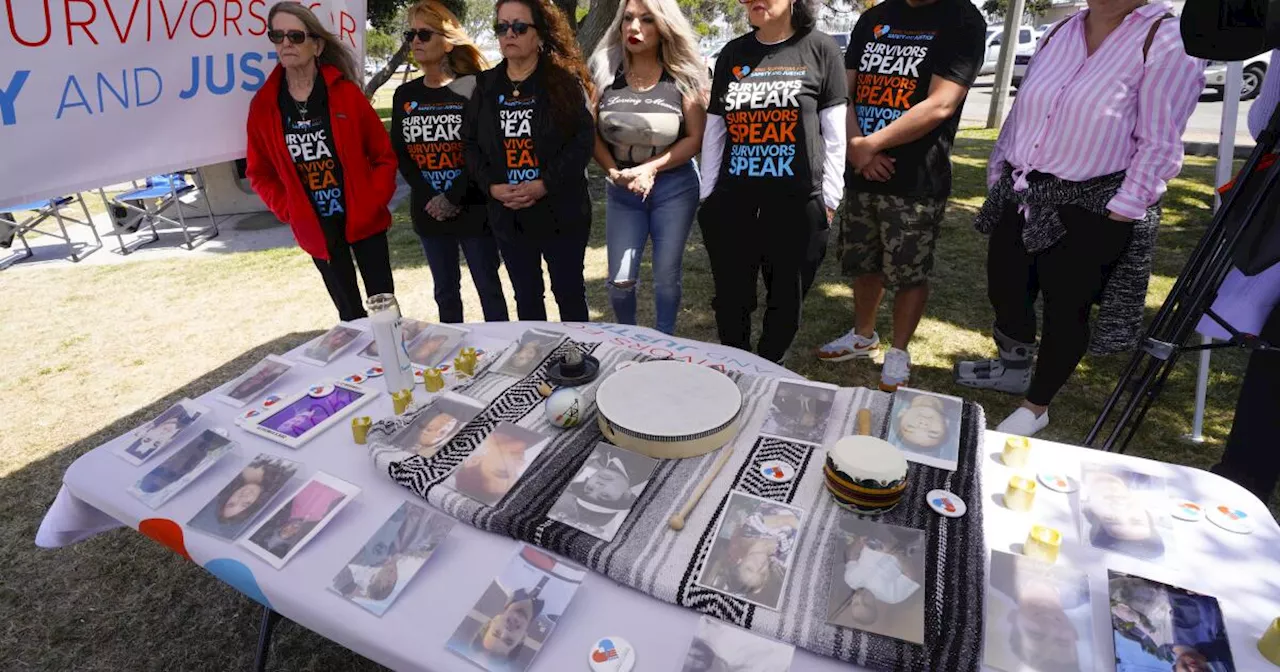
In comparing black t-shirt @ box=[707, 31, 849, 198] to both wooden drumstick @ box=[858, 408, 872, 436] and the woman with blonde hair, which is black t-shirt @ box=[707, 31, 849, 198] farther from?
wooden drumstick @ box=[858, 408, 872, 436]

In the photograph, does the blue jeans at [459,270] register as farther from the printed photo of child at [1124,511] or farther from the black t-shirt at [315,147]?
the printed photo of child at [1124,511]

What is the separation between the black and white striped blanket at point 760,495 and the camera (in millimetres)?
1017

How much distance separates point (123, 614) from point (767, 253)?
282cm

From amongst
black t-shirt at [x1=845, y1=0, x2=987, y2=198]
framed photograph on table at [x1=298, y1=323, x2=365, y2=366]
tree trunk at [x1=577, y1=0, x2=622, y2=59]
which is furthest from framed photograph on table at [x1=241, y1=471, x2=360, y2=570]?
tree trunk at [x1=577, y1=0, x2=622, y2=59]

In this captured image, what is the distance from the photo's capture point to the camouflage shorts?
9.52 feet

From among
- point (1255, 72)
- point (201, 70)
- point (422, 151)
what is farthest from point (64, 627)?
point (1255, 72)

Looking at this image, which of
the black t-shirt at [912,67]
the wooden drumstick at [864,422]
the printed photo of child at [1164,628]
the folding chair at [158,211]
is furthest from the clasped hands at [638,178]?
the folding chair at [158,211]

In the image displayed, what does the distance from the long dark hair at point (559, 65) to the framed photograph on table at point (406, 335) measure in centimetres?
111

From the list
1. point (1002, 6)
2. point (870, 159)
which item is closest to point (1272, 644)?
point (870, 159)

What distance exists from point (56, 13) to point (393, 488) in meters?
1.93

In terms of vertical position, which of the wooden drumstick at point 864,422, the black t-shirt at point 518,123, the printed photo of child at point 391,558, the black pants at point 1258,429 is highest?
the black t-shirt at point 518,123

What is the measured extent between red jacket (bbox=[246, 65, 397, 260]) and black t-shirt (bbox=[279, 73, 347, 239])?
0.08ft

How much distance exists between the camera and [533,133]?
2658mm

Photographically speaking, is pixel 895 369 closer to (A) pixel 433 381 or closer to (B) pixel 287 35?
(A) pixel 433 381
